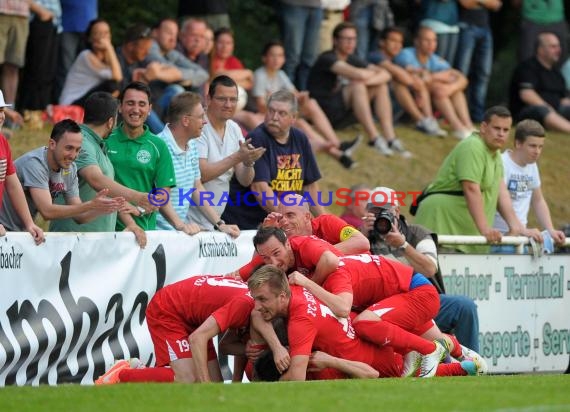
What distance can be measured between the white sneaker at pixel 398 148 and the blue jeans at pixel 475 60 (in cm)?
191

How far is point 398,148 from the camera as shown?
2125cm

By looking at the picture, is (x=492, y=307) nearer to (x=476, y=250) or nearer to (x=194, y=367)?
(x=476, y=250)

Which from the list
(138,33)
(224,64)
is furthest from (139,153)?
(224,64)

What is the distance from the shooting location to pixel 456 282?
1456 cm

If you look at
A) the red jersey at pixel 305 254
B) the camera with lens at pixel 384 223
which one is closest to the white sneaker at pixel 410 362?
the red jersey at pixel 305 254

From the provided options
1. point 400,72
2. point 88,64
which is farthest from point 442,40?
point 88,64

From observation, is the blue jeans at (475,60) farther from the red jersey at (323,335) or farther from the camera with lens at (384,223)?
the red jersey at (323,335)

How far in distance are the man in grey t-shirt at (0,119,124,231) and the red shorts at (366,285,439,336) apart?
7.63 feet

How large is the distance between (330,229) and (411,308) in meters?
1.05

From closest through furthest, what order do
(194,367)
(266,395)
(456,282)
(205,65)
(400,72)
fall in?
(266,395) → (194,367) → (456,282) → (205,65) → (400,72)

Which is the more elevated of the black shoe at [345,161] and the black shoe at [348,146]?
the black shoe at [348,146]

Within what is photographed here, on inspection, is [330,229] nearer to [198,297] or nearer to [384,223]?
[384,223]

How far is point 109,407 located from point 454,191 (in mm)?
7285

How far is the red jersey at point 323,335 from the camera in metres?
10.9
